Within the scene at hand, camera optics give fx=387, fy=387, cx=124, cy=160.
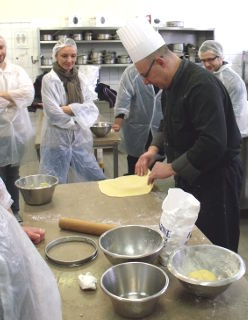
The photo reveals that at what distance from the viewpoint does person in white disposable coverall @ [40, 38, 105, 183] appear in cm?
281

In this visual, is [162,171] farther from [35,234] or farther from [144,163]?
[35,234]

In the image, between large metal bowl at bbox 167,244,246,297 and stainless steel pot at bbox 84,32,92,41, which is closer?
large metal bowl at bbox 167,244,246,297

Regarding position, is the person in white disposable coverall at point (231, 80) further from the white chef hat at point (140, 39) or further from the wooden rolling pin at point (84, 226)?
the wooden rolling pin at point (84, 226)

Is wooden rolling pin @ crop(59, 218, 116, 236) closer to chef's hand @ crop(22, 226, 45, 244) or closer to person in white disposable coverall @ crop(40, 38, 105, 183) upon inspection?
chef's hand @ crop(22, 226, 45, 244)

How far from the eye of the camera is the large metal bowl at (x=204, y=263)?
98 centimetres

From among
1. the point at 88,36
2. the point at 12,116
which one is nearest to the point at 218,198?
the point at 12,116

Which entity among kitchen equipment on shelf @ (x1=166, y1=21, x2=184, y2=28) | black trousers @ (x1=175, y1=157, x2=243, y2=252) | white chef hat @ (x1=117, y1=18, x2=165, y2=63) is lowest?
black trousers @ (x1=175, y1=157, x2=243, y2=252)

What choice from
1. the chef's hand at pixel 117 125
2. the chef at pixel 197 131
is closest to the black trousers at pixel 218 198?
the chef at pixel 197 131

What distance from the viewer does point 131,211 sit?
155cm

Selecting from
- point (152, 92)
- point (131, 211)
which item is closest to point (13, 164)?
point (152, 92)

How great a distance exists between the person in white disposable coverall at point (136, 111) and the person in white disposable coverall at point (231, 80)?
0.52 meters

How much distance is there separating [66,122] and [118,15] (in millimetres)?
3092

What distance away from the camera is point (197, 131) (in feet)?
5.18

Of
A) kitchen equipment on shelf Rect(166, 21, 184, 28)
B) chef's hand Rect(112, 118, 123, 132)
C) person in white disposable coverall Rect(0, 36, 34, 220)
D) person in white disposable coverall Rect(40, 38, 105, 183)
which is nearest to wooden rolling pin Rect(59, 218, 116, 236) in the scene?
person in white disposable coverall Rect(40, 38, 105, 183)
